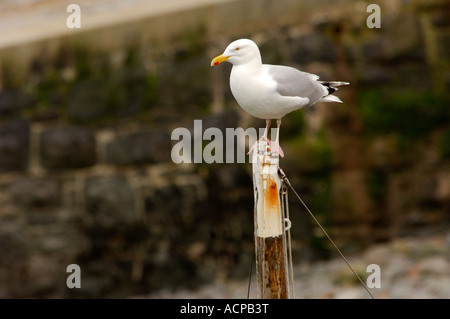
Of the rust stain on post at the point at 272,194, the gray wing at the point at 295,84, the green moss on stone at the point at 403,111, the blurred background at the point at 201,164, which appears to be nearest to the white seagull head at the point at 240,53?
the gray wing at the point at 295,84

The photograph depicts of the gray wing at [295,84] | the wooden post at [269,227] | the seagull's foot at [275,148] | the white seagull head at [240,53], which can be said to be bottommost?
the wooden post at [269,227]

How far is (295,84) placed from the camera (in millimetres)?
2469

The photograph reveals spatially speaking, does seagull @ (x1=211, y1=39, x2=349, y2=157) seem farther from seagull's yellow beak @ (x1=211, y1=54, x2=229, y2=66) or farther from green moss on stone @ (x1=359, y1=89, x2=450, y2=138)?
green moss on stone @ (x1=359, y1=89, x2=450, y2=138)

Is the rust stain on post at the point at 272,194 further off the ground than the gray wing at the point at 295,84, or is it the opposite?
the gray wing at the point at 295,84

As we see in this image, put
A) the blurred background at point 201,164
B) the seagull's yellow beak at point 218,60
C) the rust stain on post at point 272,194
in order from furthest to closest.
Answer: the blurred background at point 201,164, the rust stain on post at point 272,194, the seagull's yellow beak at point 218,60

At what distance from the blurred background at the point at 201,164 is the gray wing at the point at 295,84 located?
73.0 inches

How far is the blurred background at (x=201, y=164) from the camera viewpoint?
14.5 feet

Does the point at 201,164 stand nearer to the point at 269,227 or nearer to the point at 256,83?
the point at 269,227

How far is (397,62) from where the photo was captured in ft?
14.7

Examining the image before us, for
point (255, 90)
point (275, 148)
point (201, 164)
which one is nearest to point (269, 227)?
point (275, 148)

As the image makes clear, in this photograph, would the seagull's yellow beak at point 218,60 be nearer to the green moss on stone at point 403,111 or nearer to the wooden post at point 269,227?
the wooden post at point 269,227

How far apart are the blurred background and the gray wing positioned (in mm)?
1854
